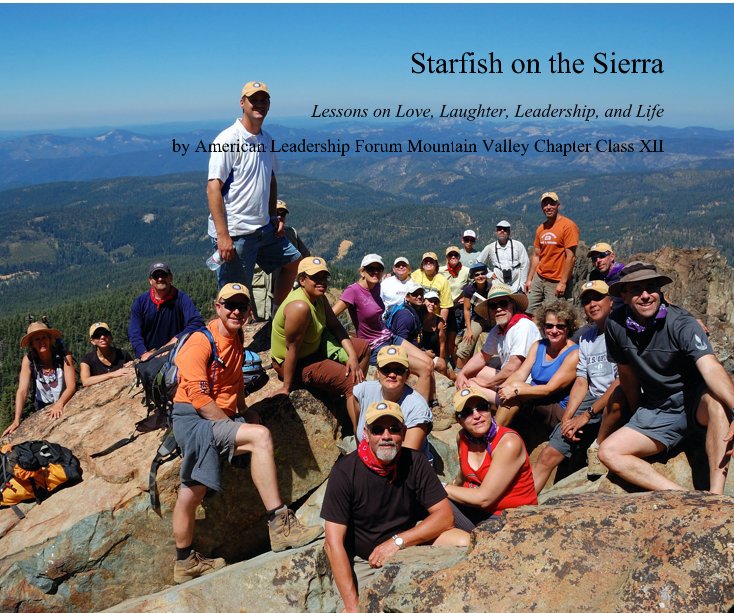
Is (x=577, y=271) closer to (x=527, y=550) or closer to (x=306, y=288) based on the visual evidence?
(x=306, y=288)

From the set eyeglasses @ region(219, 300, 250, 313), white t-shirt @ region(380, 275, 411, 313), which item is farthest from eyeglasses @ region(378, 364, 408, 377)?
white t-shirt @ region(380, 275, 411, 313)

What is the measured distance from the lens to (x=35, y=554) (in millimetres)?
7660

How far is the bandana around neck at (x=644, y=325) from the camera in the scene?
644 cm

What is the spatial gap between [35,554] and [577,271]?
18.7 m

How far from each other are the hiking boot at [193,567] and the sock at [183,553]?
0.09 ft

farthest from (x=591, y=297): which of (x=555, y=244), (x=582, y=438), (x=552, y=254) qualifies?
(x=552, y=254)

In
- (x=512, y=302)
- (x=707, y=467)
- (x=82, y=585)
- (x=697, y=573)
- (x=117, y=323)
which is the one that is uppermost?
(x=512, y=302)

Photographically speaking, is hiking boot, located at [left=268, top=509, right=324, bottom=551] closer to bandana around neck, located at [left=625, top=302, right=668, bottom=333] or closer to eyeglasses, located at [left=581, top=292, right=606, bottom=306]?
bandana around neck, located at [left=625, top=302, right=668, bottom=333]

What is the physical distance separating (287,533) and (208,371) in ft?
7.09

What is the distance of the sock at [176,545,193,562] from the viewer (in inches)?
288

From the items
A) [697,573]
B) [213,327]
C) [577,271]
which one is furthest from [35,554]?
[577,271]

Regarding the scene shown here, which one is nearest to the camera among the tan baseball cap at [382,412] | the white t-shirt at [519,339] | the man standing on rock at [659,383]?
the tan baseball cap at [382,412]

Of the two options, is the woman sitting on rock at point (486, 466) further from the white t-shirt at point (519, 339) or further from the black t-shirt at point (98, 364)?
the black t-shirt at point (98, 364)

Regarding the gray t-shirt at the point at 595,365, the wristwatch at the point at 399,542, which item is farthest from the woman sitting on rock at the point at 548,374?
the wristwatch at the point at 399,542
